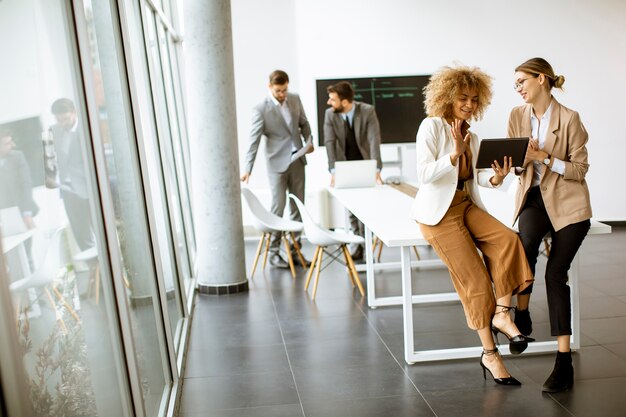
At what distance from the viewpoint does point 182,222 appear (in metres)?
8.39

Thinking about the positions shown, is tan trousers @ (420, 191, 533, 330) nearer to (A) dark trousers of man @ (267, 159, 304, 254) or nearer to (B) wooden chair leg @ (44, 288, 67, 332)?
(B) wooden chair leg @ (44, 288, 67, 332)

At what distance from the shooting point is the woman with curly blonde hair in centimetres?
494

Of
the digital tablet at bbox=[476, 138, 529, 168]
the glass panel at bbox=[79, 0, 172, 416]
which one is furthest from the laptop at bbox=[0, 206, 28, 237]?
the digital tablet at bbox=[476, 138, 529, 168]

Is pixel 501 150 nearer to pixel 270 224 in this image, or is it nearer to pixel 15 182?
pixel 15 182

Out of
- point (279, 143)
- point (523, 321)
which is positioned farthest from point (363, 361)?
point (279, 143)

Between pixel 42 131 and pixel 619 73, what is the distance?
981 centimetres

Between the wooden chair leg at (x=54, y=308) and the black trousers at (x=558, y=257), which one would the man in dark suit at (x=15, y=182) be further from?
the black trousers at (x=558, y=257)

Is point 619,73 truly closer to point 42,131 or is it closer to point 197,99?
point 197,99

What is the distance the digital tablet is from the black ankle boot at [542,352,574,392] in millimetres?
1149

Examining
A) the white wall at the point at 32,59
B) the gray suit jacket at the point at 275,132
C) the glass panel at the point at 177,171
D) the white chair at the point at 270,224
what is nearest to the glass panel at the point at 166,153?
the glass panel at the point at 177,171

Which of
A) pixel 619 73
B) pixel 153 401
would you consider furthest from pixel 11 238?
pixel 619 73

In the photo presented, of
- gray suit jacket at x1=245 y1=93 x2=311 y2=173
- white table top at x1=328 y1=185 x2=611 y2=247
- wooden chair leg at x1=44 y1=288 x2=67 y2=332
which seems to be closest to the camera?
wooden chair leg at x1=44 y1=288 x2=67 y2=332

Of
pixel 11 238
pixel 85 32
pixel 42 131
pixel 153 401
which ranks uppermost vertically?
pixel 85 32

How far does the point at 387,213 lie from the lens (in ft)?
21.1
